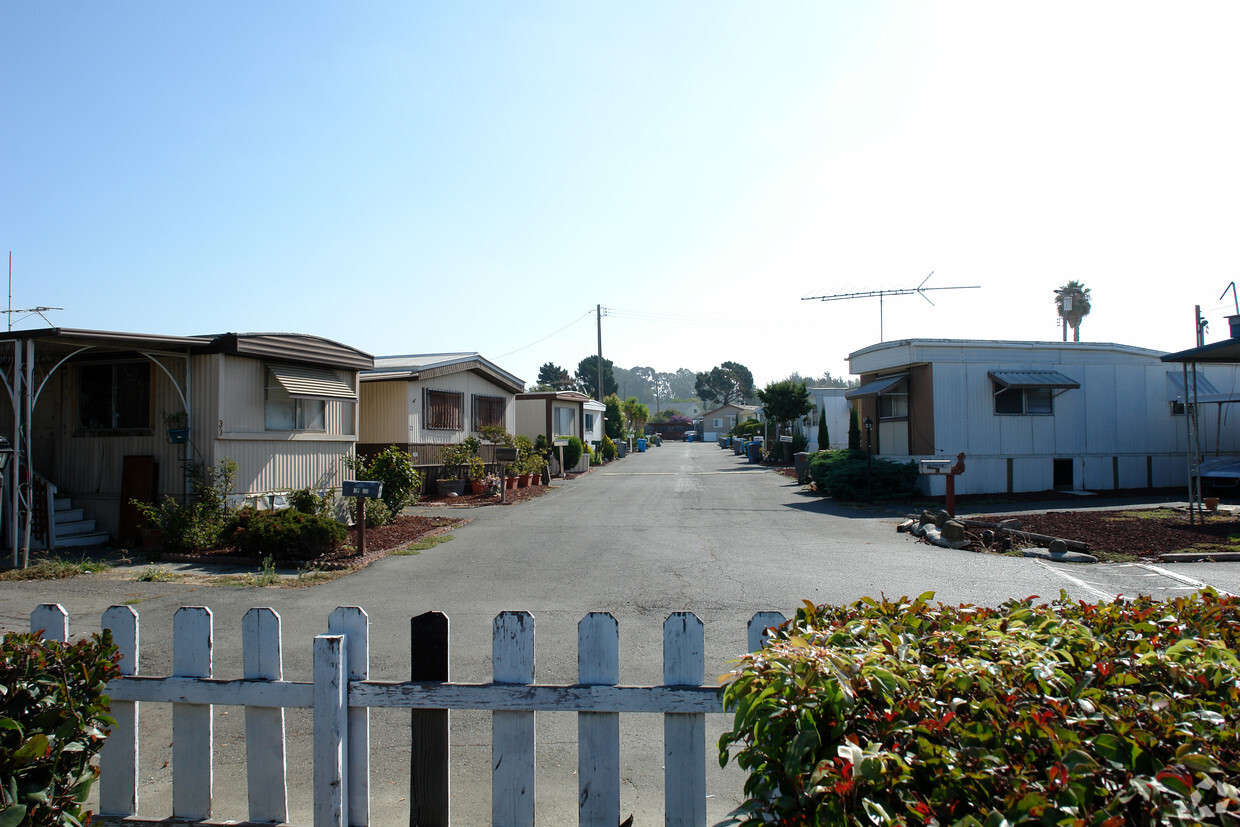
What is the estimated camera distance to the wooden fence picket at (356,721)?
9.36 ft

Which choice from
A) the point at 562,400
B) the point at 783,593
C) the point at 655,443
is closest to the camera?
the point at 783,593

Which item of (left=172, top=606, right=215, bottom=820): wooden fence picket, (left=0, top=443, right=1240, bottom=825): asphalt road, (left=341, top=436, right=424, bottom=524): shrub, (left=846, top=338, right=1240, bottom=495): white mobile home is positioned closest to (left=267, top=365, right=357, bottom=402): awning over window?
(left=341, top=436, right=424, bottom=524): shrub

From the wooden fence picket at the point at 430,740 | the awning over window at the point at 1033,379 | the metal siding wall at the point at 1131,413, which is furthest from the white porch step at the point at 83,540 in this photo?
the metal siding wall at the point at 1131,413

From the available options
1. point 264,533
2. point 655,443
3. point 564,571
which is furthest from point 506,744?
point 655,443

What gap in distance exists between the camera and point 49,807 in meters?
2.35

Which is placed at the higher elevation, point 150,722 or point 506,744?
point 506,744

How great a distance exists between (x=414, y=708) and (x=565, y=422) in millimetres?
30625

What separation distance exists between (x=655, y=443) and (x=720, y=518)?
2295 inches

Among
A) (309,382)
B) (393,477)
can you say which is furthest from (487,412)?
(309,382)

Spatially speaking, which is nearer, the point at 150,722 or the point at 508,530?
the point at 150,722

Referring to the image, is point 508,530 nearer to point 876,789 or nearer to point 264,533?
point 264,533

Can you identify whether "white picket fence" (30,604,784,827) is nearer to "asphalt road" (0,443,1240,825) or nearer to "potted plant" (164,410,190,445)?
"asphalt road" (0,443,1240,825)

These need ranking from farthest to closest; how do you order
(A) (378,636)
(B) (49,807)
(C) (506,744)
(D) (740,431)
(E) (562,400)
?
1. (D) (740,431)
2. (E) (562,400)
3. (A) (378,636)
4. (C) (506,744)
5. (B) (49,807)

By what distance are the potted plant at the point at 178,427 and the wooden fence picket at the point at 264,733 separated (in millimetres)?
9826
